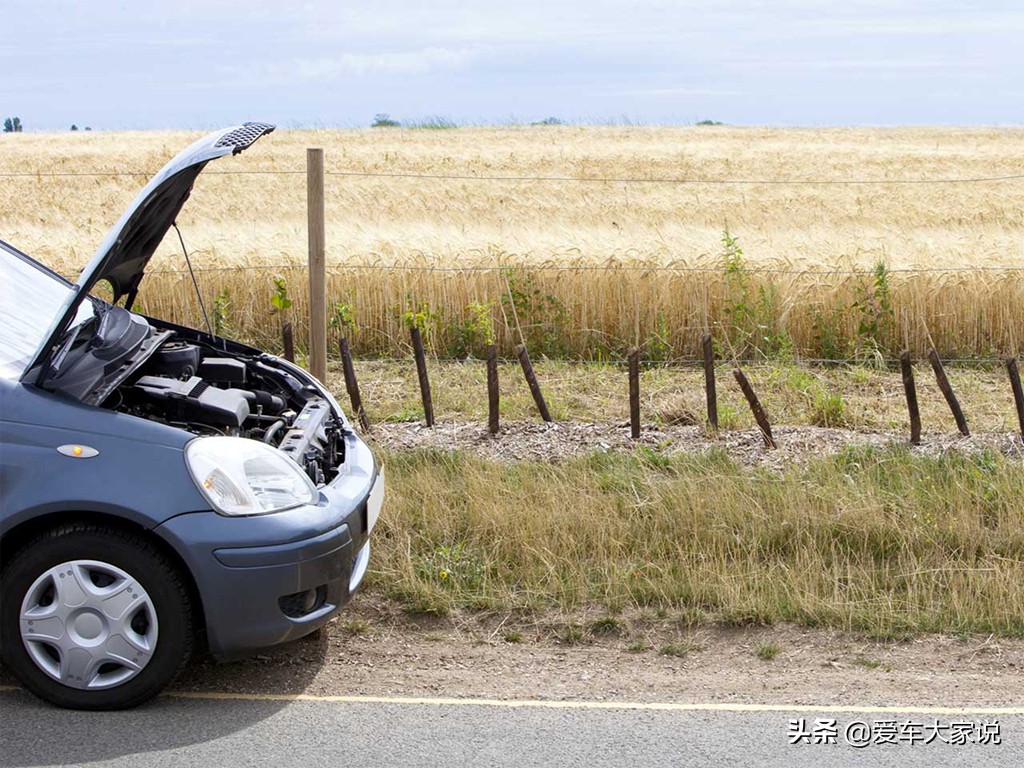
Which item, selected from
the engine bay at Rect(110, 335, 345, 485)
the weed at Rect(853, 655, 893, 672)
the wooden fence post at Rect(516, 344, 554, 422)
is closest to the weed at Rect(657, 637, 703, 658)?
the weed at Rect(853, 655, 893, 672)

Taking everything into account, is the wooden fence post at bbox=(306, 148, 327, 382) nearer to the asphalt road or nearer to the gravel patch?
the gravel patch

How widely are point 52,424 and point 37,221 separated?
16.9 m

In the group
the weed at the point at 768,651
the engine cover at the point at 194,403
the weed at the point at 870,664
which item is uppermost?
the engine cover at the point at 194,403

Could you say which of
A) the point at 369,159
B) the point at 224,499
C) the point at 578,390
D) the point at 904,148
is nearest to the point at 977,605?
the point at 224,499

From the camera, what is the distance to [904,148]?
139 feet

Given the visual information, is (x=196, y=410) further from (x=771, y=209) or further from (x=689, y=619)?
(x=771, y=209)

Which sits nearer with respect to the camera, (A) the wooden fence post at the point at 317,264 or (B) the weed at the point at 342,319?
(A) the wooden fence post at the point at 317,264

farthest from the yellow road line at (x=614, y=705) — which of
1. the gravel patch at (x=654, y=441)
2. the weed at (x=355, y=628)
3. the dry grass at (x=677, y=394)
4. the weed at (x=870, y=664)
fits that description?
the dry grass at (x=677, y=394)

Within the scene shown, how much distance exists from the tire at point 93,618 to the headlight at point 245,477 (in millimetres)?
298

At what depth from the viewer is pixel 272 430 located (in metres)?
4.86

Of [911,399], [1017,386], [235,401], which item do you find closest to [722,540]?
[911,399]

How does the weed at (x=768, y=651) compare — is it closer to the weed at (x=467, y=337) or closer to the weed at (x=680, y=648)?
the weed at (x=680, y=648)

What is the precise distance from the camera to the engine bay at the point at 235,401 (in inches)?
181

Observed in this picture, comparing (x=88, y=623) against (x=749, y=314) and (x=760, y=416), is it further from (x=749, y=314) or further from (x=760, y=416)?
(x=749, y=314)
